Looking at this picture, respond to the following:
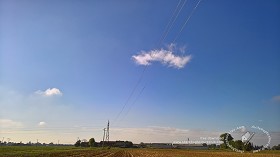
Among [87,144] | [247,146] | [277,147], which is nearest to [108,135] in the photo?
[247,146]

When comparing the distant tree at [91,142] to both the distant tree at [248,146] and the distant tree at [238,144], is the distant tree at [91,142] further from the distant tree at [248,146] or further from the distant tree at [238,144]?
the distant tree at [248,146]

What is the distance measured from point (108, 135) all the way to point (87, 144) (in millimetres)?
81104

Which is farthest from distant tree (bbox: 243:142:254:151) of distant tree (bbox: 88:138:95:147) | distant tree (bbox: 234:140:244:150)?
distant tree (bbox: 88:138:95:147)

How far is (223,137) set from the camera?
183 meters

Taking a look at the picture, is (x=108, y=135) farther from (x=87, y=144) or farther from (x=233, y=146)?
(x=87, y=144)

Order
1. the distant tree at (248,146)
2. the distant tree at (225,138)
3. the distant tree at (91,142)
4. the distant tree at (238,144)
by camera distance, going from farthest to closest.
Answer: the distant tree at (91,142) → the distant tree at (225,138) → the distant tree at (238,144) → the distant tree at (248,146)

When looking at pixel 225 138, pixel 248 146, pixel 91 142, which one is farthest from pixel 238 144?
pixel 91 142

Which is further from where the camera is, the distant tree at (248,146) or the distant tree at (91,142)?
the distant tree at (91,142)

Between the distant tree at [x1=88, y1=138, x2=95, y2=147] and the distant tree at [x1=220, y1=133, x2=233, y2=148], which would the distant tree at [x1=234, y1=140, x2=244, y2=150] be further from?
the distant tree at [x1=88, y1=138, x2=95, y2=147]

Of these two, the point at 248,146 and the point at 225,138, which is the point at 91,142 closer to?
the point at 225,138

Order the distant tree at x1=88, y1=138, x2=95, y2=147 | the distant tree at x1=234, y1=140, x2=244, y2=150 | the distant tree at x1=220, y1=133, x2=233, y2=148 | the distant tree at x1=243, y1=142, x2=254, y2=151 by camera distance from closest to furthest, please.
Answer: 1. the distant tree at x1=243, y1=142, x2=254, y2=151
2. the distant tree at x1=234, y1=140, x2=244, y2=150
3. the distant tree at x1=220, y1=133, x2=233, y2=148
4. the distant tree at x1=88, y1=138, x2=95, y2=147

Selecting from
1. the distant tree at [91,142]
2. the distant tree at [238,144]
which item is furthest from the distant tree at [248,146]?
the distant tree at [91,142]

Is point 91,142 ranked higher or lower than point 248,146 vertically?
higher

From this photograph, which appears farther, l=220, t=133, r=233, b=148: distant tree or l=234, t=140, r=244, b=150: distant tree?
l=220, t=133, r=233, b=148: distant tree
